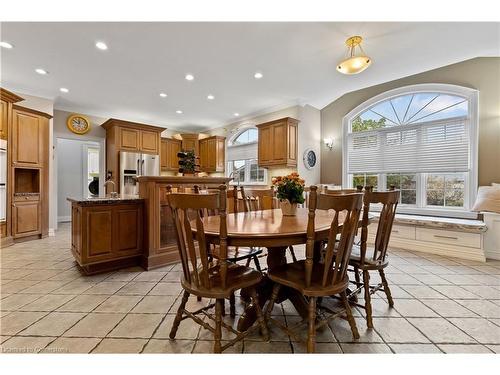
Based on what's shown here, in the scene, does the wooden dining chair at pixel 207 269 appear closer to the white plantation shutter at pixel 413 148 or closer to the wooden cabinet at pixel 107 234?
the wooden cabinet at pixel 107 234

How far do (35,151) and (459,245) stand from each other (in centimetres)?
698

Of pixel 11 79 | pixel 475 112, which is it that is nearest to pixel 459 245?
pixel 475 112

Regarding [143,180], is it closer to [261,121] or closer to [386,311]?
[386,311]

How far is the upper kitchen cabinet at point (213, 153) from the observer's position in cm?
656

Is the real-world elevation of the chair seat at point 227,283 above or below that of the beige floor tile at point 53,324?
above

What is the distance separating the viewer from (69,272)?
2.72m

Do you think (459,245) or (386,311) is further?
(459,245)

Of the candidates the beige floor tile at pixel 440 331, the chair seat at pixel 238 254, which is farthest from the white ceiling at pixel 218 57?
the beige floor tile at pixel 440 331

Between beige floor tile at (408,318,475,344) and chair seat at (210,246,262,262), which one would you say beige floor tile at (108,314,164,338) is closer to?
chair seat at (210,246,262,262)

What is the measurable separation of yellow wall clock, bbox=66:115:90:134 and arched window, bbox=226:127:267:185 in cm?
342

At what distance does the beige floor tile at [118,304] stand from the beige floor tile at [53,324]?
0.16 m

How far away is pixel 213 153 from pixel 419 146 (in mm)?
4723

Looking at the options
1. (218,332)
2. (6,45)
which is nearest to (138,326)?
(218,332)

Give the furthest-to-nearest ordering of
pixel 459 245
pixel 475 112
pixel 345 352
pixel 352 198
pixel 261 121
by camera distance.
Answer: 1. pixel 261 121
2. pixel 475 112
3. pixel 459 245
4. pixel 345 352
5. pixel 352 198
